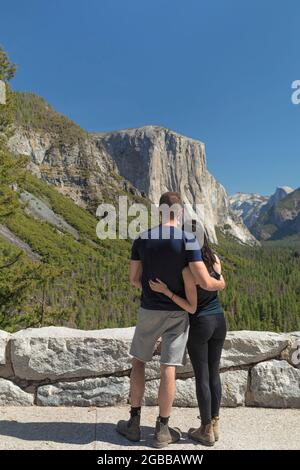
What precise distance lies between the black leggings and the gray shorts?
0.10 metres

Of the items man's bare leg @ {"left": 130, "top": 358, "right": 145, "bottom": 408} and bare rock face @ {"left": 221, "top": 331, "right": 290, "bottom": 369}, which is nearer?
man's bare leg @ {"left": 130, "top": 358, "right": 145, "bottom": 408}

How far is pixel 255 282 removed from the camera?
14625 cm

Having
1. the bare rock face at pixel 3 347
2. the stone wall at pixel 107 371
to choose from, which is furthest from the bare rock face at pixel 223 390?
the bare rock face at pixel 3 347

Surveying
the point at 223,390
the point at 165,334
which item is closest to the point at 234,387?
the point at 223,390

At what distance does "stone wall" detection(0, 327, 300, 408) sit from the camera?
16.6ft

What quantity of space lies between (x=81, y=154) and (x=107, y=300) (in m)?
110

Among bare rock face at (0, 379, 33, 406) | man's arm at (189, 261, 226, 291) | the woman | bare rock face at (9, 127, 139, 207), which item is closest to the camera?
man's arm at (189, 261, 226, 291)

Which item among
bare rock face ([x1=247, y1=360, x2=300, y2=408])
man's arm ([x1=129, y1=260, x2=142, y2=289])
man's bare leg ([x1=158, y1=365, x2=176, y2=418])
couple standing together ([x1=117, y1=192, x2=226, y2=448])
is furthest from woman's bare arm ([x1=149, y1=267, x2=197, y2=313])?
bare rock face ([x1=247, y1=360, x2=300, y2=408])

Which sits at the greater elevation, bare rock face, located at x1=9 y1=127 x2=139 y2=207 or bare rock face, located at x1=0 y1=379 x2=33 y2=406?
bare rock face, located at x1=9 y1=127 x2=139 y2=207

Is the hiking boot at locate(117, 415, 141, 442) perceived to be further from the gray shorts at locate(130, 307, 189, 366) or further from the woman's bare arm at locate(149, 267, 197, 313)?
the woman's bare arm at locate(149, 267, 197, 313)

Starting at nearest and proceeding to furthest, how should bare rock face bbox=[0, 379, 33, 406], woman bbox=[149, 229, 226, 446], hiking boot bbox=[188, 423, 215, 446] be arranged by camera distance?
woman bbox=[149, 229, 226, 446] < hiking boot bbox=[188, 423, 215, 446] < bare rock face bbox=[0, 379, 33, 406]

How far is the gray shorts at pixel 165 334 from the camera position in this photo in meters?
3.98

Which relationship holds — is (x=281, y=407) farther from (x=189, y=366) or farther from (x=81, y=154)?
(x=81, y=154)

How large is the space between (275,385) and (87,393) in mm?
2560
